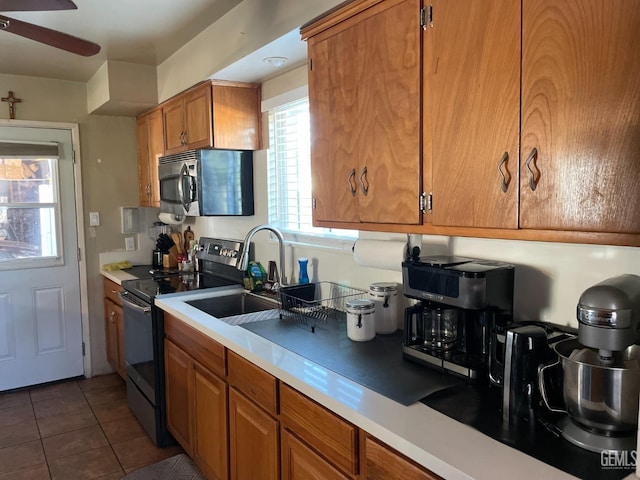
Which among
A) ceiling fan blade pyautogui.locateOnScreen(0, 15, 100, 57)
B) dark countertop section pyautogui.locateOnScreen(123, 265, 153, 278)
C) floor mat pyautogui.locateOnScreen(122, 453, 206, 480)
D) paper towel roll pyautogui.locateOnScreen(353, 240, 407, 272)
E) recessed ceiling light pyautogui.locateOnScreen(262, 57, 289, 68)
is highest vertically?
recessed ceiling light pyautogui.locateOnScreen(262, 57, 289, 68)

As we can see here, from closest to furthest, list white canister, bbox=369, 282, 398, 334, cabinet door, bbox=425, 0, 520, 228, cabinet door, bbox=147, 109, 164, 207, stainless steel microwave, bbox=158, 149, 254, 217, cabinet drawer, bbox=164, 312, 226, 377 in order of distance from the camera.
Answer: cabinet door, bbox=425, 0, 520, 228
white canister, bbox=369, 282, 398, 334
cabinet drawer, bbox=164, 312, 226, 377
stainless steel microwave, bbox=158, 149, 254, 217
cabinet door, bbox=147, 109, 164, 207

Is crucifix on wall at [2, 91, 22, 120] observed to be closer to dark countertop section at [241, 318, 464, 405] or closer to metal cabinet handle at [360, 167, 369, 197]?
dark countertop section at [241, 318, 464, 405]

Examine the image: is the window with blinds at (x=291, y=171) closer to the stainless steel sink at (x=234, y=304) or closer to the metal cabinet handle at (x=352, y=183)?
the stainless steel sink at (x=234, y=304)

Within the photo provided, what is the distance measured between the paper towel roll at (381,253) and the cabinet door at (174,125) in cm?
166

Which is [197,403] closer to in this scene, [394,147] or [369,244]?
[369,244]

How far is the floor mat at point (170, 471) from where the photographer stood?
8.23ft

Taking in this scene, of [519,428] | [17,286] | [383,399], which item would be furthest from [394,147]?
[17,286]

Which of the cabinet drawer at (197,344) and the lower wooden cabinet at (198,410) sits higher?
the cabinet drawer at (197,344)

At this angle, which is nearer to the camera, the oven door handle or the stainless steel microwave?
the oven door handle

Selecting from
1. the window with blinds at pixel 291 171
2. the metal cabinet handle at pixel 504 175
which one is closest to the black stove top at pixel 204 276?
the window with blinds at pixel 291 171

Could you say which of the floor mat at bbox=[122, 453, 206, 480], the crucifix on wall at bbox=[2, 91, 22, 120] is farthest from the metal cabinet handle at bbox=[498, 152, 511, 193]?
the crucifix on wall at bbox=[2, 91, 22, 120]

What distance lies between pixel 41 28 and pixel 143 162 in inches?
89.7

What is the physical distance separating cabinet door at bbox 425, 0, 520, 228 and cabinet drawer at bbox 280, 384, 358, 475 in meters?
0.66

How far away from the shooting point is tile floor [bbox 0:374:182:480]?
2695mm
